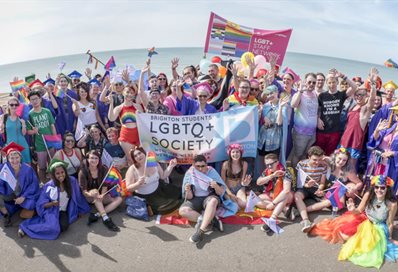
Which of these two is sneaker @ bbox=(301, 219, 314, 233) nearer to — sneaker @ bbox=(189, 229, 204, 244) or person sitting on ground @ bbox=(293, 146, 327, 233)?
person sitting on ground @ bbox=(293, 146, 327, 233)

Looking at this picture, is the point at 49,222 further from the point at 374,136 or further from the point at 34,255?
the point at 374,136

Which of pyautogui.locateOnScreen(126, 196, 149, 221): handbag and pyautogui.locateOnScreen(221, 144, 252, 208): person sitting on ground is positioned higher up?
pyautogui.locateOnScreen(221, 144, 252, 208): person sitting on ground

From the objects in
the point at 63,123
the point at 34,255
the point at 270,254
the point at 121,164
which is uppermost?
the point at 63,123

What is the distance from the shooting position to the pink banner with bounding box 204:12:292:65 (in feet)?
33.9

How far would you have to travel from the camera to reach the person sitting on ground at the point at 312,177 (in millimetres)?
5227

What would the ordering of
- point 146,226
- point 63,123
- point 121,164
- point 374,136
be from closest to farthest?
1. point 146,226
2. point 374,136
3. point 121,164
4. point 63,123

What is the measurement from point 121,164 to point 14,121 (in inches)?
79.2

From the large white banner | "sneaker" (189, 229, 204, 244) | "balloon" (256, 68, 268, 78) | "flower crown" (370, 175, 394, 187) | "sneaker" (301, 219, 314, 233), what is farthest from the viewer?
"balloon" (256, 68, 268, 78)

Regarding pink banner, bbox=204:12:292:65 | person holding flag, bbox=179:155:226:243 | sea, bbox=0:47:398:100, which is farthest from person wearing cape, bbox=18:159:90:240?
sea, bbox=0:47:398:100

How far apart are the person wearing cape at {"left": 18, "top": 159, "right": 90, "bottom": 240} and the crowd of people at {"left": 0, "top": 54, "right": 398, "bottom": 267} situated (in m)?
0.02

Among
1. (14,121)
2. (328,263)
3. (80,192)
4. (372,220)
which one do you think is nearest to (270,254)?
(328,263)

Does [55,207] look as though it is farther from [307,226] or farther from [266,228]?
[307,226]

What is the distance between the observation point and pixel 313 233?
4754 mm

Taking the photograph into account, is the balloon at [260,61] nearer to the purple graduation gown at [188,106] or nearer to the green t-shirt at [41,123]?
the purple graduation gown at [188,106]
